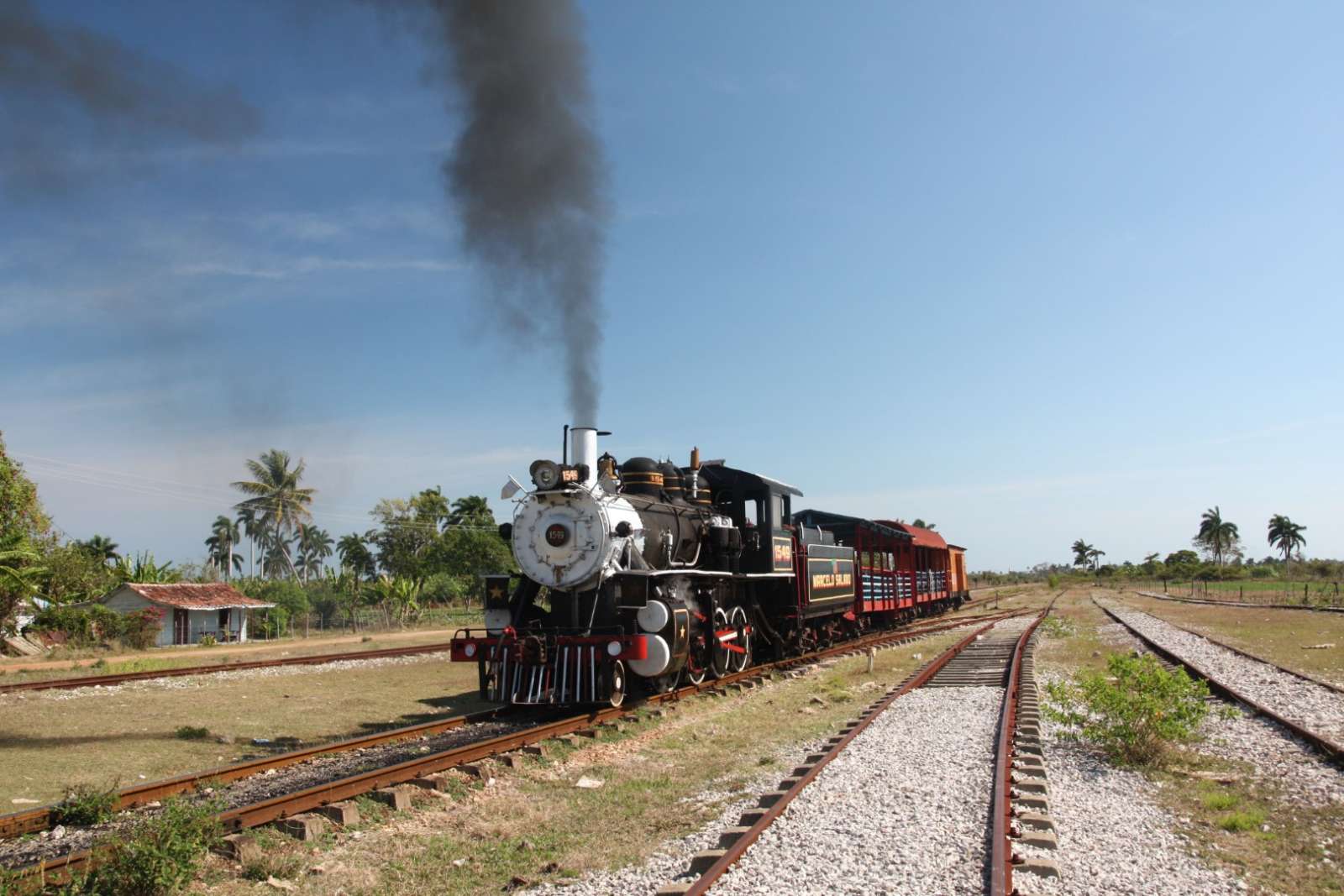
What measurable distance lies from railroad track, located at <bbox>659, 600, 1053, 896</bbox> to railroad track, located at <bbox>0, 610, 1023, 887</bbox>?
272 centimetres

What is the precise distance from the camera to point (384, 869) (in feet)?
17.6

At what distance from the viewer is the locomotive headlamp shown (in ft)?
37.6

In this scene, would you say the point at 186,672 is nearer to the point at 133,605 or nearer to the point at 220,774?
the point at 220,774

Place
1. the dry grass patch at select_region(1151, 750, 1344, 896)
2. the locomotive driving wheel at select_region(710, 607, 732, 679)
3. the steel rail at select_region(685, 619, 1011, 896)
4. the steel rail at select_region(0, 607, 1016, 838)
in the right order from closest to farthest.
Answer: the steel rail at select_region(685, 619, 1011, 896) < the dry grass patch at select_region(1151, 750, 1344, 896) < the steel rail at select_region(0, 607, 1016, 838) < the locomotive driving wheel at select_region(710, 607, 732, 679)

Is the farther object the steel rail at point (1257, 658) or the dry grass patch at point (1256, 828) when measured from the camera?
the steel rail at point (1257, 658)

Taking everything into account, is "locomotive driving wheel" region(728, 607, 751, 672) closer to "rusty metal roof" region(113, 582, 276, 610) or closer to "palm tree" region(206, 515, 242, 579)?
"rusty metal roof" region(113, 582, 276, 610)

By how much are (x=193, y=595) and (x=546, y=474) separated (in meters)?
29.9

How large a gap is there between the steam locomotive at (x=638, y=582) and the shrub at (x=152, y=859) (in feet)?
18.8

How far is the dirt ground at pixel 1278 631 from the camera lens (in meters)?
15.5

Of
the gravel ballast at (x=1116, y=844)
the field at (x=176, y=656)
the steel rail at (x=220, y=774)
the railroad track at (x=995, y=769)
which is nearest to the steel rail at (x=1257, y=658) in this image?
the railroad track at (x=995, y=769)

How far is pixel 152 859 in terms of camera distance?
4645 millimetres

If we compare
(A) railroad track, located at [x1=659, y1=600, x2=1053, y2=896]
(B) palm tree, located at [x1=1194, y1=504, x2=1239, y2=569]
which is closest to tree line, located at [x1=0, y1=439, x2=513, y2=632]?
(A) railroad track, located at [x1=659, y1=600, x2=1053, y2=896]

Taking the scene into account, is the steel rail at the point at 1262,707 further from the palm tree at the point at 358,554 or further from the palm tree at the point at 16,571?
the palm tree at the point at 358,554

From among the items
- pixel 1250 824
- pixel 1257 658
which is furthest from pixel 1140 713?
pixel 1257 658
